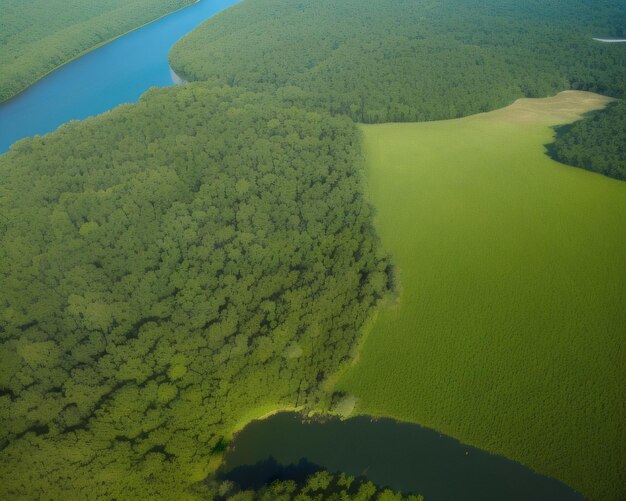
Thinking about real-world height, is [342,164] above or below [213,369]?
above

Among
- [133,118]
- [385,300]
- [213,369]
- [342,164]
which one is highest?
[133,118]

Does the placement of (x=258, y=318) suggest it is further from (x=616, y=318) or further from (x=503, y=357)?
(x=616, y=318)

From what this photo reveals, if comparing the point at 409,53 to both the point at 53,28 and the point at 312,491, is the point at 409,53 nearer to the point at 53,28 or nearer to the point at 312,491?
the point at 312,491

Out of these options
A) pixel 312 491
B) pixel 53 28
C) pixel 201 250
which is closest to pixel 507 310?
pixel 312 491

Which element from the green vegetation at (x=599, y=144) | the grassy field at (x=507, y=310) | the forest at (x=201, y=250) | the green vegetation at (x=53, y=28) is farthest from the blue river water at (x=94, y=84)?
the green vegetation at (x=599, y=144)

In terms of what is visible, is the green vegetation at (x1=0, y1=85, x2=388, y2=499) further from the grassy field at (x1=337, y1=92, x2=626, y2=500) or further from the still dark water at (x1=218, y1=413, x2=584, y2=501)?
the grassy field at (x1=337, y1=92, x2=626, y2=500)

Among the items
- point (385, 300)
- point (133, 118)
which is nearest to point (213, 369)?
point (385, 300)
